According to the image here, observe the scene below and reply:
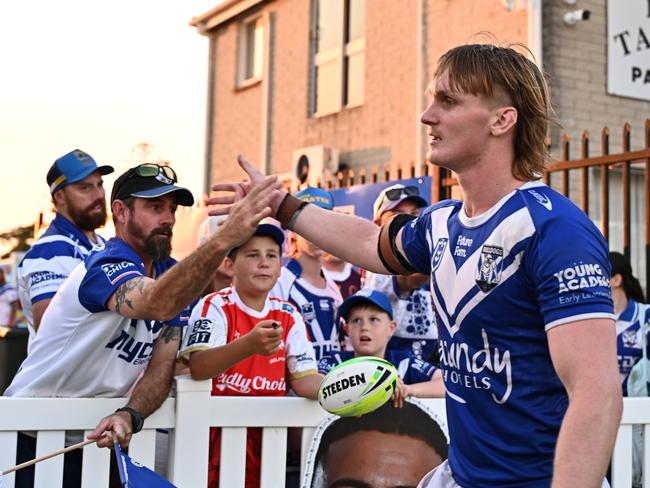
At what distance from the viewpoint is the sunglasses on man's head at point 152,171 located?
3.72 metres

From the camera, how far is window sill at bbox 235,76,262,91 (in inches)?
712

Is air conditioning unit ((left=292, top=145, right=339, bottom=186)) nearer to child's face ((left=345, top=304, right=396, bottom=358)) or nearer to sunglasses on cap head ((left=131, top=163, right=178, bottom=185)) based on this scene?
child's face ((left=345, top=304, right=396, bottom=358))

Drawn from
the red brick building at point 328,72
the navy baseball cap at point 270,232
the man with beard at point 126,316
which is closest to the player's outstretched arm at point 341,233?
the man with beard at point 126,316

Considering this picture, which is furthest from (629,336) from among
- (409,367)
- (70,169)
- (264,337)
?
(70,169)

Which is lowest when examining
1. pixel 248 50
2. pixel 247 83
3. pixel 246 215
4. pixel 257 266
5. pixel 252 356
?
pixel 252 356

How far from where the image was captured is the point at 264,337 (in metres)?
3.40

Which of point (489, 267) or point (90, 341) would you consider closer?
point (489, 267)

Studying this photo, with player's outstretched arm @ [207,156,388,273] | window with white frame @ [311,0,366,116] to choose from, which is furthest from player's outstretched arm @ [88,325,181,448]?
window with white frame @ [311,0,366,116]

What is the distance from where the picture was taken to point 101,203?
515 cm

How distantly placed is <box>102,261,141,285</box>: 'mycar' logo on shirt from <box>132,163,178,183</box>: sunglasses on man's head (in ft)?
1.76

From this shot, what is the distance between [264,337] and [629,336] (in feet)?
12.4

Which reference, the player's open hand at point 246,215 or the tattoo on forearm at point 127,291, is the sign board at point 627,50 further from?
the tattoo on forearm at point 127,291

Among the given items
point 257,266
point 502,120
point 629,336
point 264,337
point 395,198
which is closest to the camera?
point 502,120

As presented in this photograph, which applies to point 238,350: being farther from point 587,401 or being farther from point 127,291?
point 587,401
